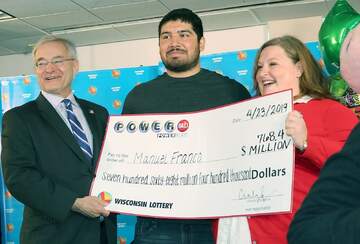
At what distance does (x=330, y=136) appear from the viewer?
1.67 meters

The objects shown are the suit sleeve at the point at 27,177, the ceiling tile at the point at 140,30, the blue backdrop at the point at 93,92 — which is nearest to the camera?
the suit sleeve at the point at 27,177

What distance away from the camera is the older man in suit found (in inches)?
86.6

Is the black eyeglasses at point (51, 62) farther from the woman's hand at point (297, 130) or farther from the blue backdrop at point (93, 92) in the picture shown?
the blue backdrop at point (93, 92)

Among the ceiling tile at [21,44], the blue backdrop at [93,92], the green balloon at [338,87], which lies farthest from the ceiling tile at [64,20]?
the green balloon at [338,87]

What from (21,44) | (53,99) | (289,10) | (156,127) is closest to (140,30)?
(21,44)

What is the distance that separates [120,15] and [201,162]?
5.57 meters

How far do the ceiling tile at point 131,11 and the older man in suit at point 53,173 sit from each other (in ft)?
14.7

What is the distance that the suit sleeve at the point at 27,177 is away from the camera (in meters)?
2.19

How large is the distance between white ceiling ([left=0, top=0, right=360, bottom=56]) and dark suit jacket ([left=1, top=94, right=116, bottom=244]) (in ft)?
14.5

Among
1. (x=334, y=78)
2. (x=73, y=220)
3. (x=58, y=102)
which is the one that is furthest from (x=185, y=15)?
(x=73, y=220)

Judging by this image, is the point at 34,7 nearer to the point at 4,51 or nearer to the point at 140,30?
the point at 140,30

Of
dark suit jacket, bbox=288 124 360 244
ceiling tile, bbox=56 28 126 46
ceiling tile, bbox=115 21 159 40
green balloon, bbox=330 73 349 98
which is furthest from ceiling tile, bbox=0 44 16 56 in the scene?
dark suit jacket, bbox=288 124 360 244

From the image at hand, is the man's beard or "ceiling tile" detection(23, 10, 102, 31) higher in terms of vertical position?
"ceiling tile" detection(23, 10, 102, 31)

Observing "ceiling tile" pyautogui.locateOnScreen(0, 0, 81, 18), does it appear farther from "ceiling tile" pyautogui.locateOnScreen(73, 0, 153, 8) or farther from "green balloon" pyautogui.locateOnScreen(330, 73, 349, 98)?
"green balloon" pyautogui.locateOnScreen(330, 73, 349, 98)
